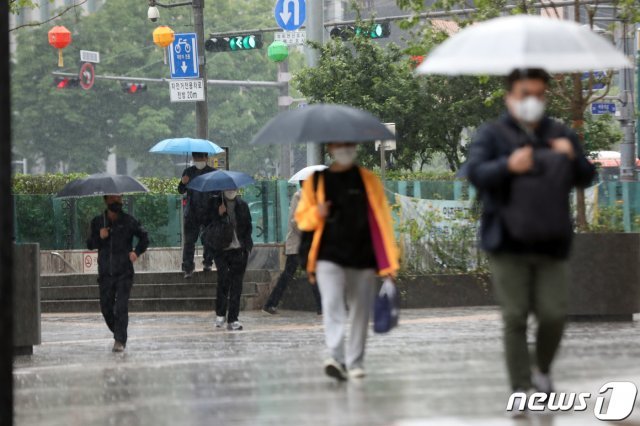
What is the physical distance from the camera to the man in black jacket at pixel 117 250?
16.5 metres

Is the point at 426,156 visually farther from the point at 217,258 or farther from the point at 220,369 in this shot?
A: the point at 220,369

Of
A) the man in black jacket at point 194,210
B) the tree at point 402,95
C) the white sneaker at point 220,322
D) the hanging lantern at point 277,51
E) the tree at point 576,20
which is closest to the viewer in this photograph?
the tree at point 576,20

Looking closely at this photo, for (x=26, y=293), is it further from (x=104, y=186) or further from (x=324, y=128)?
(x=324, y=128)

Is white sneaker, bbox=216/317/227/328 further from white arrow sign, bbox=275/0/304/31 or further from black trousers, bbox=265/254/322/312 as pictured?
white arrow sign, bbox=275/0/304/31

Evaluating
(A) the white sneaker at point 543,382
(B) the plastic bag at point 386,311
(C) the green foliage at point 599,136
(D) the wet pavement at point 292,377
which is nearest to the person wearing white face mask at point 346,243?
(B) the plastic bag at point 386,311

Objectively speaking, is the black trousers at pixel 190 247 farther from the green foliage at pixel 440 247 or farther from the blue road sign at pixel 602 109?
the blue road sign at pixel 602 109

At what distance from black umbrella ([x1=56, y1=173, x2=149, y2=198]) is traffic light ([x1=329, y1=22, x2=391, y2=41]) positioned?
67.8ft

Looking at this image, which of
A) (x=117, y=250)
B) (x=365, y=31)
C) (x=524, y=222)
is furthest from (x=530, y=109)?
(x=365, y=31)

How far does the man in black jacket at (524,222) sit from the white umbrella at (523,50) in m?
0.11

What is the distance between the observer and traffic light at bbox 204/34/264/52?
1603 inches

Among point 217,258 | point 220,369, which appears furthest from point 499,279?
point 217,258

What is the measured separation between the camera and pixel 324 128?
36.8 feet

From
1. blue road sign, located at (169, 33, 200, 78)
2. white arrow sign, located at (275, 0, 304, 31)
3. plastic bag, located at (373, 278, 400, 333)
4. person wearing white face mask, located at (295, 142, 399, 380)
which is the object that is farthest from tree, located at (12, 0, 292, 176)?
plastic bag, located at (373, 278, 400, 333)

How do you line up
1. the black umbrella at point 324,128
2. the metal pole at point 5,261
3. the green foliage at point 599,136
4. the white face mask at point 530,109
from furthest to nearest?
1. the green foliage at point 599,136
2. the black umbrella at point 324,128
3. the white face mask at point 530,109
4. the metal pole at point 5,261
